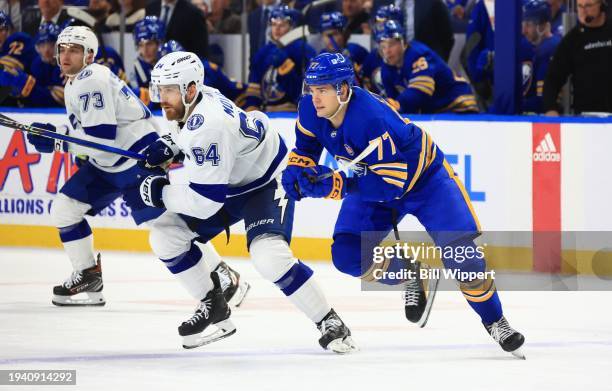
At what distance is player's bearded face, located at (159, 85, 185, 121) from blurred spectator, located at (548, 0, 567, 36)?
13.2 feet

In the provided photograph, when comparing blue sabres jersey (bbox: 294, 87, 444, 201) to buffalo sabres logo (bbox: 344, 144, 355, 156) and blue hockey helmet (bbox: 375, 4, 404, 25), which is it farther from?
blue hockey helmet (bbox: 375, 4, 404, 25)

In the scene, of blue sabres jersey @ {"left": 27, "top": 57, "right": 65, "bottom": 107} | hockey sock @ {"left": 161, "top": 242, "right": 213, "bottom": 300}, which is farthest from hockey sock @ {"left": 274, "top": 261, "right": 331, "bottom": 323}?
blue sabres jersey @ {"left": 27, "top": 57, "right": 65, "bottom": 107}

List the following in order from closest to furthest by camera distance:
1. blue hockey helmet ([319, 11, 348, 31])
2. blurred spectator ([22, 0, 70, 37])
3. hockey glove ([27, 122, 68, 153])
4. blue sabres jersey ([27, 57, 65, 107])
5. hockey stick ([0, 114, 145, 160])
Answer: hockey stick ([0, 114, 145, 160]), hockey glove ([27, 122, 68, 153]), blue hockey helmet ([319, 11, 348, 31]), blue sabres jersey ([27, 57, 65, 107]), blurred spectator ([22, 0, 70, 37])

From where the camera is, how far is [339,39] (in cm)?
934

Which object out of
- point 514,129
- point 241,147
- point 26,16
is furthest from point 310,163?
point 26,16

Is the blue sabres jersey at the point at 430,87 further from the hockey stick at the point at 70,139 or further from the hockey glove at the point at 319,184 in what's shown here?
Answer: the hockey glove at the point at 319,184

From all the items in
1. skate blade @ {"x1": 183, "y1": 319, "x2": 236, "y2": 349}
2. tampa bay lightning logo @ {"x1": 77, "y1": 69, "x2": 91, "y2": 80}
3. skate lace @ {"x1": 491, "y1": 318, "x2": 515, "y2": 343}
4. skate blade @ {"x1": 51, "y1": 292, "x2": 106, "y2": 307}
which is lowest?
skate blade @ {"x1": 51, "y1": 292, "x2": 106, "y2": 307}

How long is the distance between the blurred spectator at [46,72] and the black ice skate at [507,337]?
5.67 meters

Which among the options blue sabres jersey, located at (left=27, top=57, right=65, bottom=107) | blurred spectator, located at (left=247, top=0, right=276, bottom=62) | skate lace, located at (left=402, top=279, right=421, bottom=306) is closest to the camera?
skate lace, located at (left=402, top=279, right=421, bottom=306)

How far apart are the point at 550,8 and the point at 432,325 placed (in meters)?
3.35

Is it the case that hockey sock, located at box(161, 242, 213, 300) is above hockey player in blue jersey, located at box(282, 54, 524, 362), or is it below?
below

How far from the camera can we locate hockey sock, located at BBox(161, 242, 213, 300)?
560 cm

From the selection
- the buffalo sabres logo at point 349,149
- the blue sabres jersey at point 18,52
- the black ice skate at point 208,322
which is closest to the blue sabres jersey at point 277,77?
the blue sabres jersey at point 18,52

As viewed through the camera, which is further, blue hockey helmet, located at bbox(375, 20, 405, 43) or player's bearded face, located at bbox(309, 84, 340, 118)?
blue hockey helmet, located at bbox(375, 20, 405, 43)
